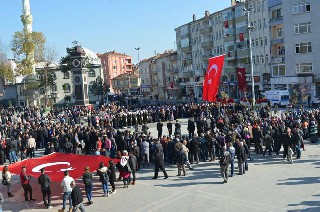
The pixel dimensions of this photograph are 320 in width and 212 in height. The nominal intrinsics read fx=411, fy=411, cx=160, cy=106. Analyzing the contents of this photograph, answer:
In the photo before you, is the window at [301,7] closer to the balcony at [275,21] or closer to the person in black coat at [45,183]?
the balcony at [275,21]

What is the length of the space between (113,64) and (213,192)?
11028 cm

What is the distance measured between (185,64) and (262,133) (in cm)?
6480

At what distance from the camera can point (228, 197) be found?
48.2ft

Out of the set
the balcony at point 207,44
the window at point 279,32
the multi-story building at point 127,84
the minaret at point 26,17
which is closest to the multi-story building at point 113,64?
the multi-story building at point 127,84

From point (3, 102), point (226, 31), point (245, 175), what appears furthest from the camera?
point (3, 102)

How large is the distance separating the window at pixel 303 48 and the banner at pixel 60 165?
1697 inches

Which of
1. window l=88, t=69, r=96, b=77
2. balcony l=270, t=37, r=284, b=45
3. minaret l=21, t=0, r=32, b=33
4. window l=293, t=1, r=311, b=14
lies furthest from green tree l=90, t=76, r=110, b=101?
window l=293, t=1, r=311, b=14

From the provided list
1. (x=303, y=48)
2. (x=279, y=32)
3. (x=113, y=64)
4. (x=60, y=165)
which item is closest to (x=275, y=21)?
(x=279, y=32)

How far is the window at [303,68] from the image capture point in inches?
2100

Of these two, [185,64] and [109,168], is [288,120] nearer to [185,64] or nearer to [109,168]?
[109,168]

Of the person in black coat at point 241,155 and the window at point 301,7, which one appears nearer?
the person in black coat at point 241,155

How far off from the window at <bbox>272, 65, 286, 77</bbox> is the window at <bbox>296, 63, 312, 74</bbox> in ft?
9.48

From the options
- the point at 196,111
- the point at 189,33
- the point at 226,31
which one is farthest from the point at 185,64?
the point at 196,111

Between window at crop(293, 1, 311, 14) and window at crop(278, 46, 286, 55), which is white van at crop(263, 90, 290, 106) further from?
window at crop(293, 1, 311, 14)
